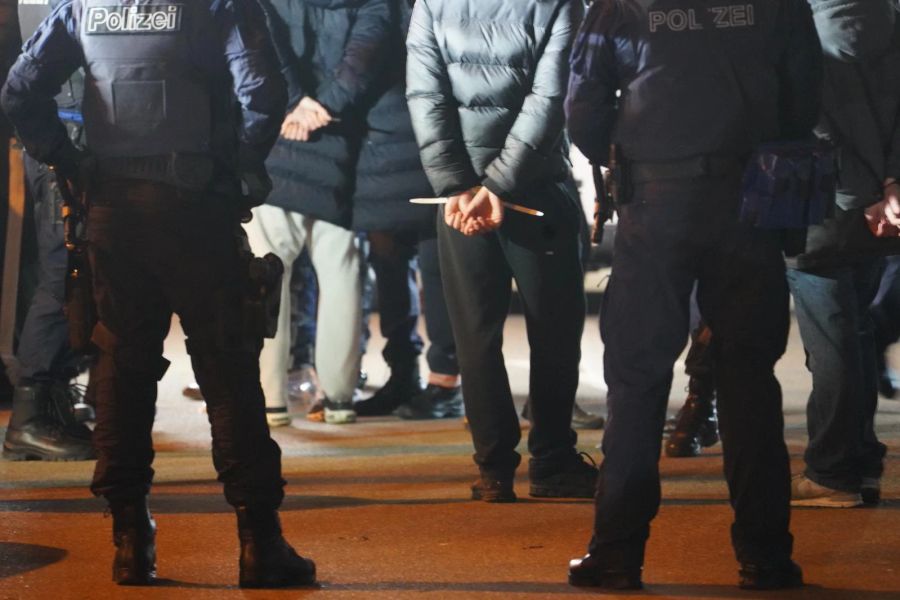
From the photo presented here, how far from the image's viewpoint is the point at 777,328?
14.1 feet

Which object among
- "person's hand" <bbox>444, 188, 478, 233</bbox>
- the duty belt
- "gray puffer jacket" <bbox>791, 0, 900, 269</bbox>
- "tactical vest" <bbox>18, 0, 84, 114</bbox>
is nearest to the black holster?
"person's hand" <bbox>444, 188, 478, 233</bbox>

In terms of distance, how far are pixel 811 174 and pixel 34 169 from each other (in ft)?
11.7

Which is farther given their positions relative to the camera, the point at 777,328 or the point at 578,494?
the point at 578,494

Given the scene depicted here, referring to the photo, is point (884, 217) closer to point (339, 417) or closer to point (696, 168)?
point (696, 168)

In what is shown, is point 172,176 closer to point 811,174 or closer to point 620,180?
point 620,180

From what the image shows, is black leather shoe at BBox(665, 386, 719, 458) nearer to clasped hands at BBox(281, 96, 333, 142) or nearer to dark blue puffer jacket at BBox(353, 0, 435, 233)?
dark blue puffer jacket at BBox(353, 0, 435, 233)

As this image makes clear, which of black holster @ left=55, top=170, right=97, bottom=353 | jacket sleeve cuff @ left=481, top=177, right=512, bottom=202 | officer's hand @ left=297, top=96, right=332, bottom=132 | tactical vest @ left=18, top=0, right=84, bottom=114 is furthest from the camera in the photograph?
officer's hand @ left=297, top=96, right=332, bottom=132

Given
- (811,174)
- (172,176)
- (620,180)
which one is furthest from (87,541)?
(811,174)

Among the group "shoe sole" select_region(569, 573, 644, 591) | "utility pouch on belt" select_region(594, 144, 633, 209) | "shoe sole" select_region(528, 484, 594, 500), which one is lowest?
"shoe sole" select_region(528, 484, 594, 500)

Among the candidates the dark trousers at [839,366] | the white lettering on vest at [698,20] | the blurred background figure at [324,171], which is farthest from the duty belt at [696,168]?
the blurred background figure at [324,171]

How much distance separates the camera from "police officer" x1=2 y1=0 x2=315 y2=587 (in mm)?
4516

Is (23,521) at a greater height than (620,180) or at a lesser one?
lesser

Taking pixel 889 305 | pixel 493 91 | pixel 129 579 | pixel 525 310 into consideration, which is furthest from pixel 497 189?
pixel 889 305

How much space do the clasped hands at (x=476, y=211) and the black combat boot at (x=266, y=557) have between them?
55.2 inches
